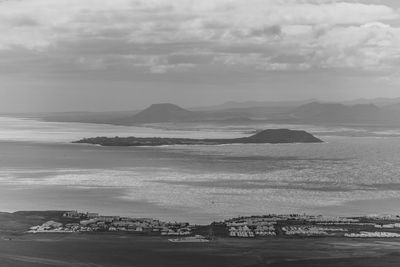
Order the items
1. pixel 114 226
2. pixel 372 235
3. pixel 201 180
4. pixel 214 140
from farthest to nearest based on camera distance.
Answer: pixel 214 140 < pixel 201 180 < pixel 114 226 < pixel 372 235

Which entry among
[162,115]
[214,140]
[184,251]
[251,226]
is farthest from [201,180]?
[162,115]

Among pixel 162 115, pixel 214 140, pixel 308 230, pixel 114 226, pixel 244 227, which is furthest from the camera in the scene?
pixel 162 115

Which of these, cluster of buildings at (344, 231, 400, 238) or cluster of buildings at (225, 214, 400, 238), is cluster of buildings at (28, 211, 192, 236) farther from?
cluster of buildings at (344, 231, 400, 238)

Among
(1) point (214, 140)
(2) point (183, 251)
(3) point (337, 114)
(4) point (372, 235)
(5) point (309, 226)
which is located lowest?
(2) point (183, 251)

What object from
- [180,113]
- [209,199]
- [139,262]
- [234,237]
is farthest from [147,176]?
[180,113]

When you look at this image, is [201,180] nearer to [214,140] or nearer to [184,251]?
[184,251]

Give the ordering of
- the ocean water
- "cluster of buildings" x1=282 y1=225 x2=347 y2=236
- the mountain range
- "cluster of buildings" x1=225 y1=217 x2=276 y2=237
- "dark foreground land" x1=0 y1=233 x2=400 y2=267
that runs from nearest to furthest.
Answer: "dark foreground land" x1=0 y1=233 x2=400 y2=267
"cluster of buildings" x1=225 y1=217 x2=276 y2=237
"cluster of buildings" x1=282 y1=225 x2=347 y2=236
the ocean water
the mountain range

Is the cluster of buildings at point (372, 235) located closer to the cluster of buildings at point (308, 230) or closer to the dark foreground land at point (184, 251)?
the dark foreground land at point (184, 251)

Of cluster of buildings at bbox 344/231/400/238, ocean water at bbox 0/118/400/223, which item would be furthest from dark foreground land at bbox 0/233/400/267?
ocean water at bbox 0/118/400/223
